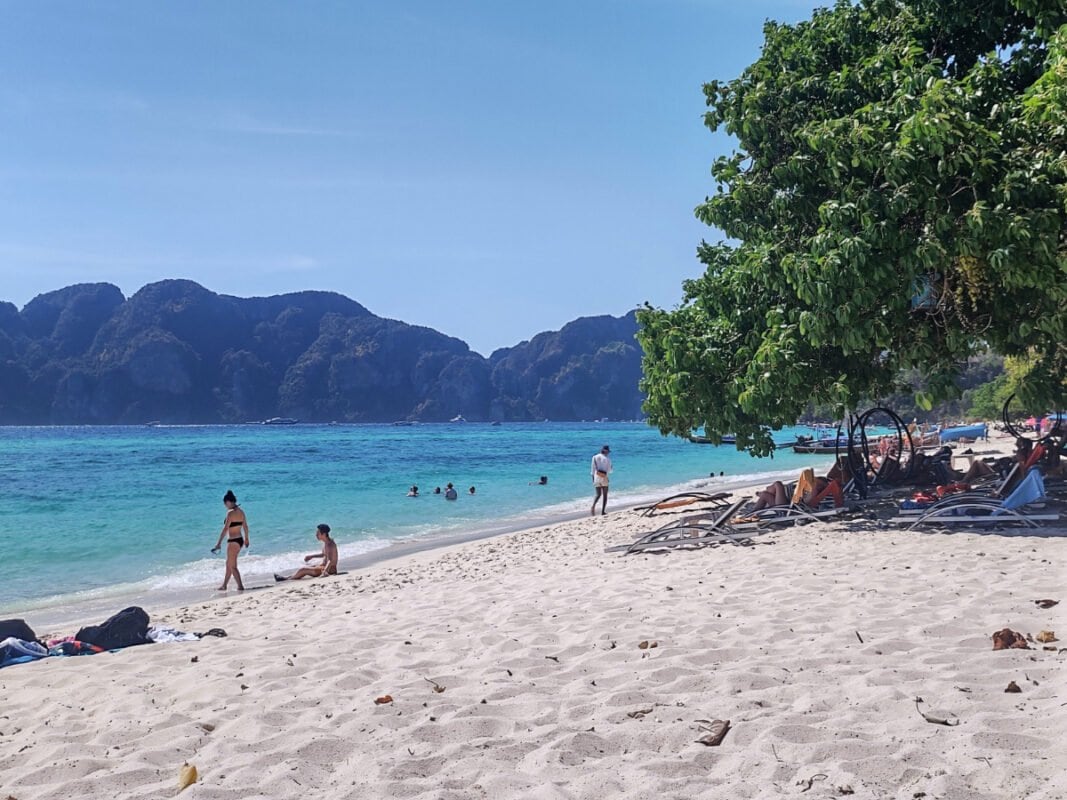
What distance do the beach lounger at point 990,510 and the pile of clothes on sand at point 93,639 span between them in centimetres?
942

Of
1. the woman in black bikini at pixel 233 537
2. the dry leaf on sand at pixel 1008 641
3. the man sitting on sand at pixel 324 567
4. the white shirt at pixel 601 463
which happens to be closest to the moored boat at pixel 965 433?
the white shirt at pixel 601 463

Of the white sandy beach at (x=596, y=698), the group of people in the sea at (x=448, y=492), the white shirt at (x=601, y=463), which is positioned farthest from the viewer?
the group of people in the sea at (x=448, y=492)

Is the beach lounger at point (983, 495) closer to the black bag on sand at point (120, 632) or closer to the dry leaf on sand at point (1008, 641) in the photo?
the dry leaf on sand at point (1008, 641)

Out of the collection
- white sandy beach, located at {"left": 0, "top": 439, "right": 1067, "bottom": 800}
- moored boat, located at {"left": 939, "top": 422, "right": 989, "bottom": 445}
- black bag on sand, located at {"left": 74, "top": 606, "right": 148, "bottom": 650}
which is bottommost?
moored boat, located at {"left": 939, "top": 422, "right": 989, "bottom": 445}

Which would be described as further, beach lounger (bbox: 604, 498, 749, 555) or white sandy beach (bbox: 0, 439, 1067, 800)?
beach lounger (bbox: 604, 498, 749, 555)

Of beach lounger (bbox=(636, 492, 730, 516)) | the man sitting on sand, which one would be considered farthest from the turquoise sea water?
beach lounger (bbox=(636, 492, 730, 516))

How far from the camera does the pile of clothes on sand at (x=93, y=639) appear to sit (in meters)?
7.16

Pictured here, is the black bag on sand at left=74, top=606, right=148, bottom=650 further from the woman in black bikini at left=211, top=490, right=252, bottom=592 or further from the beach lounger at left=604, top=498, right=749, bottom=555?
the beach lounger at left=604, top=498, right=749, bottom=555

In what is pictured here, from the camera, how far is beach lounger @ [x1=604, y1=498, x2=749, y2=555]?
1161 cm

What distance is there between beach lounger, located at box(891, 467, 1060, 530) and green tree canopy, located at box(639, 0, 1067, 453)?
1.59 metres

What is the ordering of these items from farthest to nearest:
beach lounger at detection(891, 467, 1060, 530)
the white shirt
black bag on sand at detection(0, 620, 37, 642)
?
1. the white shirt
2. beach lounger at detection(891, 467, 1060, 530)
3. black bag on sand at detection(0, 620, 37, 642)

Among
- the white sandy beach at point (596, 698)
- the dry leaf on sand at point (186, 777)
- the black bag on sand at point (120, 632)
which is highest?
the dry leaf on sand at point (186, 777)

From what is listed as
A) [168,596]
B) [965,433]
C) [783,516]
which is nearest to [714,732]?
[783,516]

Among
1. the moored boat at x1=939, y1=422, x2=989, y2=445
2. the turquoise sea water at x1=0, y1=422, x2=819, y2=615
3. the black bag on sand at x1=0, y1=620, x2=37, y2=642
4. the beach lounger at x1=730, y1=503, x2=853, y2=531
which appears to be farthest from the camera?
the moored boat at x1=939, y1=422, x2=989, y2=445
